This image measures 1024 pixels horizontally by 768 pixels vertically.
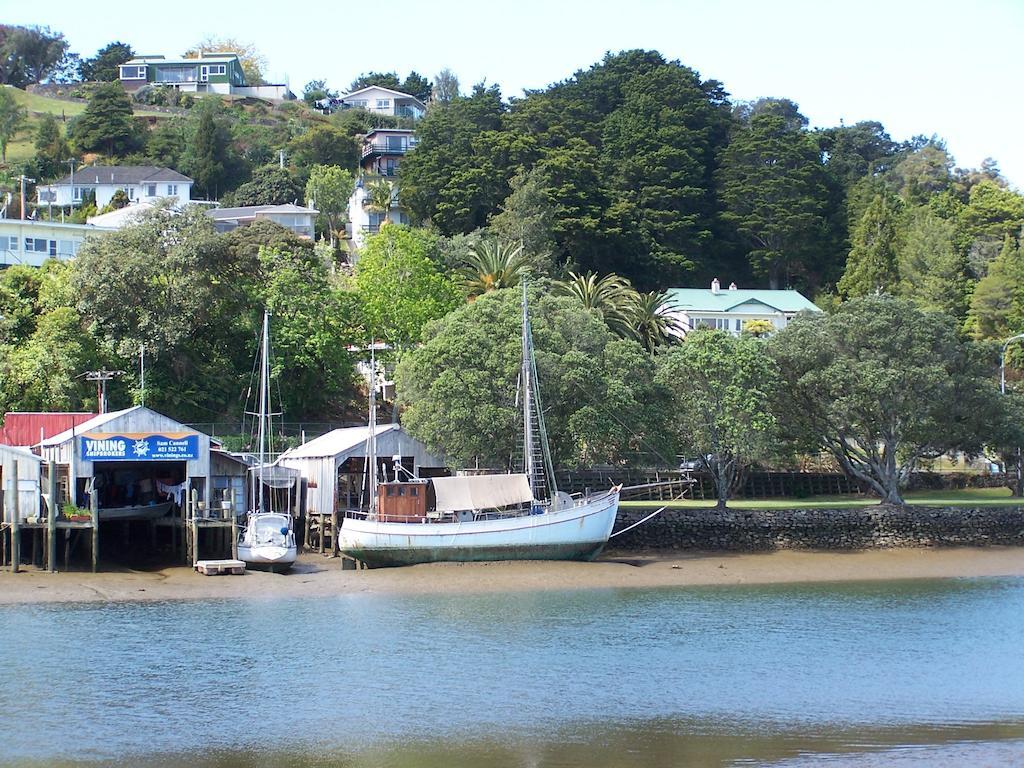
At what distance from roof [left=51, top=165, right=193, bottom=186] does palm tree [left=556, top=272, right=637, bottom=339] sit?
51.6 metres

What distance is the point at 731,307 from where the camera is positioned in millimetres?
88312

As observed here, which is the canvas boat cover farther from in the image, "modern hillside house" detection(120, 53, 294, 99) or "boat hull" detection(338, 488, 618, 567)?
"modern hillside house" detection(120, 53, 294, 99)

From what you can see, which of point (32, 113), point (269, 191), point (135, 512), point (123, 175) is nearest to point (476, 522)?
point (135, 512)

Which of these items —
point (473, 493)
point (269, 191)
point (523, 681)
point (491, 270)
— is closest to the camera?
point (523, 681)

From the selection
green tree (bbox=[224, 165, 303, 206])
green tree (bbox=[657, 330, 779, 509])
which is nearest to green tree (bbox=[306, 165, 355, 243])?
green tree (bbox=[224, 165, 303, 206])

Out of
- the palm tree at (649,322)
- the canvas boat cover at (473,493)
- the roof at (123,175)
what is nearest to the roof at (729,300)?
the palm tree at (649,322)

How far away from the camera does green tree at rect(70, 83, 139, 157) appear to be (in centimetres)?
12762

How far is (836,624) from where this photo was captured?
38.0m

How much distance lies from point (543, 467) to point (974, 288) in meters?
51.0

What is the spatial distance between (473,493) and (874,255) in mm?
53565


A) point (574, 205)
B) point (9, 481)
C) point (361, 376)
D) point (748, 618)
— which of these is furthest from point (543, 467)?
point (574, 205)

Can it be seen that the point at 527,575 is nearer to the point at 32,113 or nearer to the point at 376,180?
the point at 376,180

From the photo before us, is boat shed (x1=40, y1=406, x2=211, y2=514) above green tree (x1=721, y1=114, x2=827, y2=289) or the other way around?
the other way around

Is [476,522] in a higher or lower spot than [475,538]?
higher
